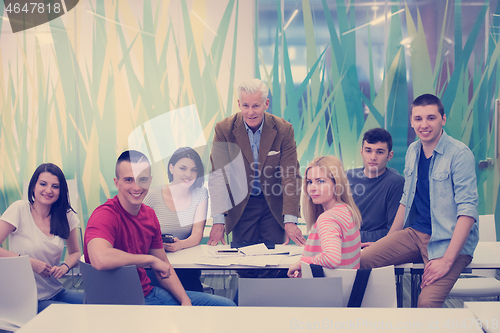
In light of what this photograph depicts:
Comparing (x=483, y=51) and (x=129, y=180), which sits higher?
(x=483, y=51)

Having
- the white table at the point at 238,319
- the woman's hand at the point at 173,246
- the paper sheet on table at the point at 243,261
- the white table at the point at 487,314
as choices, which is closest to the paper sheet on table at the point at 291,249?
the paper sheet on table at the point at 243,261

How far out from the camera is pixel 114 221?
5.64 ft

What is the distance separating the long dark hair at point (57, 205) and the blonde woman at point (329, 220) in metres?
1.40

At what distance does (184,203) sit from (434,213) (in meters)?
1.66

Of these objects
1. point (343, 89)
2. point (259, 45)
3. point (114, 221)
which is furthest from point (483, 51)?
point (114, 221)

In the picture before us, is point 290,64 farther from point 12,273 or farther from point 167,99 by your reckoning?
point 12,273

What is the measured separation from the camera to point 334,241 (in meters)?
1.67

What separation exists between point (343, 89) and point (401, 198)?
5.71ft

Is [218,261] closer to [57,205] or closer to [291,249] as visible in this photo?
[291,249]

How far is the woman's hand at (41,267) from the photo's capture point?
2023 mm

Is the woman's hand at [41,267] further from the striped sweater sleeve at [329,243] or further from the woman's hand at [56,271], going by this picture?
the striped sweater sleeve at [329,243]

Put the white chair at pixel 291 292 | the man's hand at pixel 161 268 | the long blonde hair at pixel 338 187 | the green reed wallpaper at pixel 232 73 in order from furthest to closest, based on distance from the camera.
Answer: the green reed wallpaper at pixel 232 73 < the long blonde hair at pixel 338 187 < the man's hand at pixel 161 268 < the white chair at pixel 291 292

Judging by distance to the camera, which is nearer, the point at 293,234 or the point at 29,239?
the point at 29,239

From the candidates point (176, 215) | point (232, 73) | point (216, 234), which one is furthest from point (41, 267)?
point (232, 73)
